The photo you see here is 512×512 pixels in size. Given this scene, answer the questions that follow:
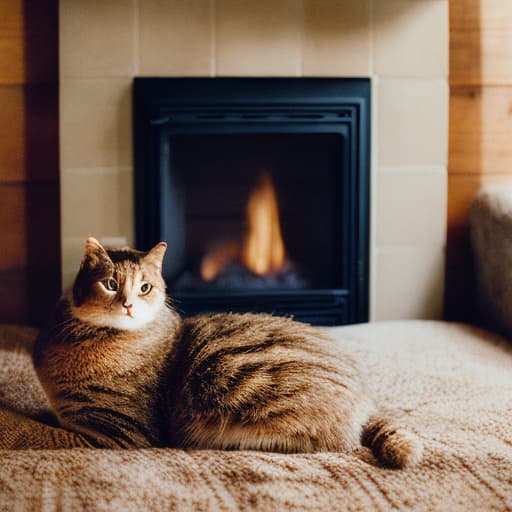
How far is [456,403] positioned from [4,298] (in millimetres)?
1468

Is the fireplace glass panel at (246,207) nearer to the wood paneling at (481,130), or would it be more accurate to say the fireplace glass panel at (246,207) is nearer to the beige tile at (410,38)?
the beige tile at (410,38)

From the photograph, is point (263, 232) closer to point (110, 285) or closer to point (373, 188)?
point (373, 188)

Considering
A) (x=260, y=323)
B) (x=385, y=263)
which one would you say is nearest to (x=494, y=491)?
(x=260, y=323)

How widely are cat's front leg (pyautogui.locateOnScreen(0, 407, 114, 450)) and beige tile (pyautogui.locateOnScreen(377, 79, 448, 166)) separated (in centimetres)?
133

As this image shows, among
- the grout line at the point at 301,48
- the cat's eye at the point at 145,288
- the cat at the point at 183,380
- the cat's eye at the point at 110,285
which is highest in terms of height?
the grout line at the point at 301,48

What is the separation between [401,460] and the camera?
936 millimetres

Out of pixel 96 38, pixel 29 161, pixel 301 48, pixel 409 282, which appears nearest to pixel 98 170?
pixel 29 161

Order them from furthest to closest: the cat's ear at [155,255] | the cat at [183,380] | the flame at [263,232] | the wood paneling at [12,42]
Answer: the flame at [263,232] → the wood paneling at [12,42] → the cat's ear at [155,255] → the cat at [183,380]

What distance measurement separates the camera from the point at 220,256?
2.05 metres

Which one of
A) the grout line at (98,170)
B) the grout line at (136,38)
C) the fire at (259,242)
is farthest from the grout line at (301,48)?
the grout line at (98,170)

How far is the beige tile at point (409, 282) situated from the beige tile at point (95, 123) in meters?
0.90

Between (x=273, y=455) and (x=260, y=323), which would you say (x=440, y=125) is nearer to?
(x=260, y=323)

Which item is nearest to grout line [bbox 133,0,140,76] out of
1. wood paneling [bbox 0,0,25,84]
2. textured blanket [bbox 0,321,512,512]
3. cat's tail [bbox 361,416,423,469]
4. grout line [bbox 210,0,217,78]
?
grout line [bbox 210,0,217,78]

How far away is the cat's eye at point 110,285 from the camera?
3.45 ft
